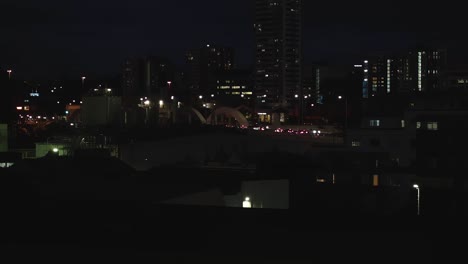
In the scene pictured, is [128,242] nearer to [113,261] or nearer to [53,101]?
[113,261]

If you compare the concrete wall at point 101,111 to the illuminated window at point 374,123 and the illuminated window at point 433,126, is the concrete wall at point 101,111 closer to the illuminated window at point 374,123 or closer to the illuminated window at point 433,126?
the illuminated window at point 374,123

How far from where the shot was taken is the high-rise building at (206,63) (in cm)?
4767

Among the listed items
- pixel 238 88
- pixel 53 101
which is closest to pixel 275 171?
pixel 53 101

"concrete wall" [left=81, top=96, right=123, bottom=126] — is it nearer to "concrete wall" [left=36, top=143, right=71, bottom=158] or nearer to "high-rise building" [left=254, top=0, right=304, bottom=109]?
"concrete wall" [left=36, top=143, right=71, bottom=158]

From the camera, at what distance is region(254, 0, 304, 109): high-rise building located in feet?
113

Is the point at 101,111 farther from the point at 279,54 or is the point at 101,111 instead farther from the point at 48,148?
the point at 279,54

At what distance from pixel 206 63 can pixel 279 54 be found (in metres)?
16.9

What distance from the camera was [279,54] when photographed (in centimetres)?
3462

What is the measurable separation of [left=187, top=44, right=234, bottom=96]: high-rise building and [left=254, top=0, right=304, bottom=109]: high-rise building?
1121 cm

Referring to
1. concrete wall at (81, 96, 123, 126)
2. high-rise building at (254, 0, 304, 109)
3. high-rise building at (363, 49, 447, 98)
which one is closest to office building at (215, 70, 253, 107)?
high-rise building at (254, 0, 304, 109)

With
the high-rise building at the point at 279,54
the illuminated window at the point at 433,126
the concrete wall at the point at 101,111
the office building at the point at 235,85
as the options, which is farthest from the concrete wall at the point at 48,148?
the office building at the point at 235,85

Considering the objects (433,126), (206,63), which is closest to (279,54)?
(206,63)

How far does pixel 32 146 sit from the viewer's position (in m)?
12.1

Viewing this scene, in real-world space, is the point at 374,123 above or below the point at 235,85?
below
